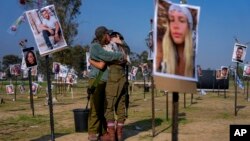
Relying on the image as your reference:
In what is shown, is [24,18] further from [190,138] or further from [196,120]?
[196,120]

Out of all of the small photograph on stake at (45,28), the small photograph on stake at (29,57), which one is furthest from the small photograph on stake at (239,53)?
the small photograph on stake at (45,28)

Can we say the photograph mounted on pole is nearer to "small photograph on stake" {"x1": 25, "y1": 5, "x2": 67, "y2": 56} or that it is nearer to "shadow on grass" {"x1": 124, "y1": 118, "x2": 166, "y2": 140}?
"small photograph on stake" {"x1": 25, "y1": 5, "x2": 67, "y2": 56}

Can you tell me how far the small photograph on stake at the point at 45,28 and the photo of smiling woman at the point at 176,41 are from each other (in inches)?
148

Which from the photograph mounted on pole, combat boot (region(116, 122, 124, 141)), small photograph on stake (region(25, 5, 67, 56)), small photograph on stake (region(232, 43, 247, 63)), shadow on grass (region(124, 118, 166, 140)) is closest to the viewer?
the photograph mounted on pole

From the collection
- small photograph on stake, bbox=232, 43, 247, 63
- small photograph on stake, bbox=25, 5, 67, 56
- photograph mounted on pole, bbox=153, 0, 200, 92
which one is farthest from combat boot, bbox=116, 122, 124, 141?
small photograph on stake, bbox=232, 43, 247, 63

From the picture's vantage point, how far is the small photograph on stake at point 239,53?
15273 millimetres

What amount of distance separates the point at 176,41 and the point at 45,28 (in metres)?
3.90

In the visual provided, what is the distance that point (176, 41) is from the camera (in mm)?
4141

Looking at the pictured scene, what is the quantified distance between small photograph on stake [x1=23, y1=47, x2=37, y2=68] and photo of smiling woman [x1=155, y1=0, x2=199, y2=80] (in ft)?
36.0

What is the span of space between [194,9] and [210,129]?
7.36 m

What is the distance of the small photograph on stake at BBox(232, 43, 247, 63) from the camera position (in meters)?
15.3

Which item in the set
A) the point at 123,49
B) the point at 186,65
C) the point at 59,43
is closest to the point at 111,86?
the point at 123,49

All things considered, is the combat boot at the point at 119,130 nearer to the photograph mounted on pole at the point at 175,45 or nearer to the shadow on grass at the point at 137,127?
the shadow on grass at the point at 137,127

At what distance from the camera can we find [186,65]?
422 centimetres
